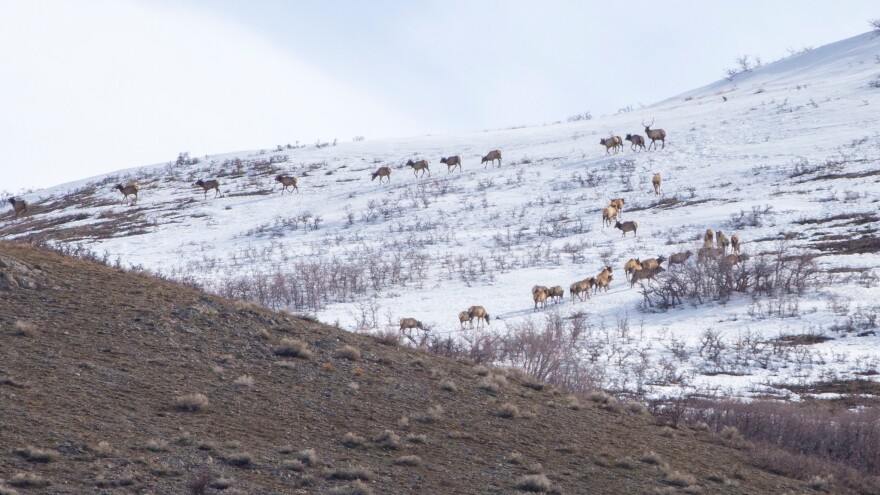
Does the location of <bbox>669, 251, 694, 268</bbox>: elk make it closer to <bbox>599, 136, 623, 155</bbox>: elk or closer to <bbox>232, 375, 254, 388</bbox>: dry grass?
<bbox>599, 136, 623, 155</bbox>: elk

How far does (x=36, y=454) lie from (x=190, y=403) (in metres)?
2.17

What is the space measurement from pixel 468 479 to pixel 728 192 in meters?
31.5

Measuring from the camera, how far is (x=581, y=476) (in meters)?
10.7

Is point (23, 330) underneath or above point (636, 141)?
underneath

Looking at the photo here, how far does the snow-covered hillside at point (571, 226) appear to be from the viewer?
24.1 m

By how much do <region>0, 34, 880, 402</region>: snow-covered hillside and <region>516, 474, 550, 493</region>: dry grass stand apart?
9.98m

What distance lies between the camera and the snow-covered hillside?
79.0 feet

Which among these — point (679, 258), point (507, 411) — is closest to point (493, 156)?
point (679, 258)

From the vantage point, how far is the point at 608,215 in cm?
3712

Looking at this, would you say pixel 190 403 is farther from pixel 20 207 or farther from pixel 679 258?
pixel 20 207

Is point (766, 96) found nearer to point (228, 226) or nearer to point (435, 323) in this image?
point (228, 226)

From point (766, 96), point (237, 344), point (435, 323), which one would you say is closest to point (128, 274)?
point (237, 344)

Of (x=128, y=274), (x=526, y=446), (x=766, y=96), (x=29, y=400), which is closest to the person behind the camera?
(x=29, y=400)

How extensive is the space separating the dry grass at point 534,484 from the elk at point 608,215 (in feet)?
89.7
